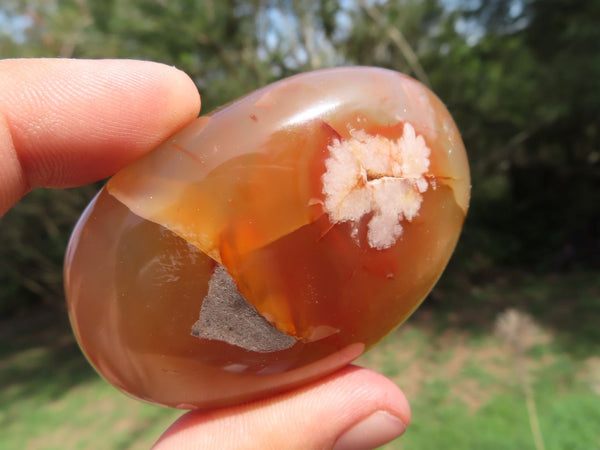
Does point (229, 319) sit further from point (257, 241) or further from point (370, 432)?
point (370, 432)

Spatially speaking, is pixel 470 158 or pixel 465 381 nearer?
pixel 465 381

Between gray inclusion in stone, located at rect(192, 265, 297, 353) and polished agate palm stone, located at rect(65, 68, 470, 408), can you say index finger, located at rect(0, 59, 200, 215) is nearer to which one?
polished agate palm stone, located at rect(65, 68, 470, 408)

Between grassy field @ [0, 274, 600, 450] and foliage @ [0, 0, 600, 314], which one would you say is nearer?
grassy field @ [0, 274, 600, 450]

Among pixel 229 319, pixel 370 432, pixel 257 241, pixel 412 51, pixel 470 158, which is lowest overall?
pixel 470 158

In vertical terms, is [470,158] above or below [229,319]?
below

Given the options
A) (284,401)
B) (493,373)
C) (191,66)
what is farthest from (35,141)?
(493,373)

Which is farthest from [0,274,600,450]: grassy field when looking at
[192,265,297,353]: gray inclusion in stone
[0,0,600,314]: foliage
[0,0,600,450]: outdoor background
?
[192,265,297,353]: gray inclusion in stone

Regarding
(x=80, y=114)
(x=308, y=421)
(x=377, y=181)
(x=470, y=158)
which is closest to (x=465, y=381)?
(x=470, y=158)
